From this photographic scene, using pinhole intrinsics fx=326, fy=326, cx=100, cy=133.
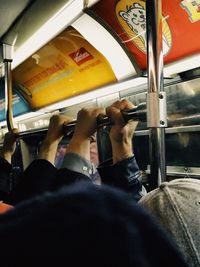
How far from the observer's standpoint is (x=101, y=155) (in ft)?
13.5

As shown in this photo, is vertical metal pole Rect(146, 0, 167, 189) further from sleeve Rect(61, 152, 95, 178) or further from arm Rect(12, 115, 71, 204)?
arm Rect(12, 115, 71, 204)

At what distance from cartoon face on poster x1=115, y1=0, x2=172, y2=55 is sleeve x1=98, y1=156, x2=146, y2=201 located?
1545mm

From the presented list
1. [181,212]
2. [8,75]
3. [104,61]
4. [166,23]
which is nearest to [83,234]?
[181,212]

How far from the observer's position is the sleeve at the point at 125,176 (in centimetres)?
125

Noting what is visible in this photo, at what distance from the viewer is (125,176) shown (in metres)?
1.25

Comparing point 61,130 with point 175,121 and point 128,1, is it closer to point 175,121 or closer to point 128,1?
point 128,1

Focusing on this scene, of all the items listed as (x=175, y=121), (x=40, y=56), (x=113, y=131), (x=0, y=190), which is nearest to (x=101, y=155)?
(x=175, y=121)

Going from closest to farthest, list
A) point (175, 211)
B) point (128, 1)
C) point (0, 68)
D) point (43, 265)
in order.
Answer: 1. point (43, 265)
2. point (175, 211)
3. point (128, 1)
4. point (0, 68)

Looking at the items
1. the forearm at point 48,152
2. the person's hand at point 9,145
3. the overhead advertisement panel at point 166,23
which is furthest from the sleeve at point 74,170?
the overhead advertisement panel at point 166,23

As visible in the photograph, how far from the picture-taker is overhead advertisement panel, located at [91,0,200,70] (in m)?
2.37

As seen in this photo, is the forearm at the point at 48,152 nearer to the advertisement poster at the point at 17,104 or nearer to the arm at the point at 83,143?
the arm at the point at 83,143

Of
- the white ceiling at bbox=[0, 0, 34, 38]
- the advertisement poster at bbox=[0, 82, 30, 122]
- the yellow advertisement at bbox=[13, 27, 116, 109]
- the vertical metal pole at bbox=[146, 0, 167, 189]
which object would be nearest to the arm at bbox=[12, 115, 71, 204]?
the vertical metal pole at bbox=[146, 0, 167, 189]

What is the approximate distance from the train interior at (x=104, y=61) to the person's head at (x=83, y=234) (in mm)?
1037

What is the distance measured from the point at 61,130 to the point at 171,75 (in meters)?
1.87
